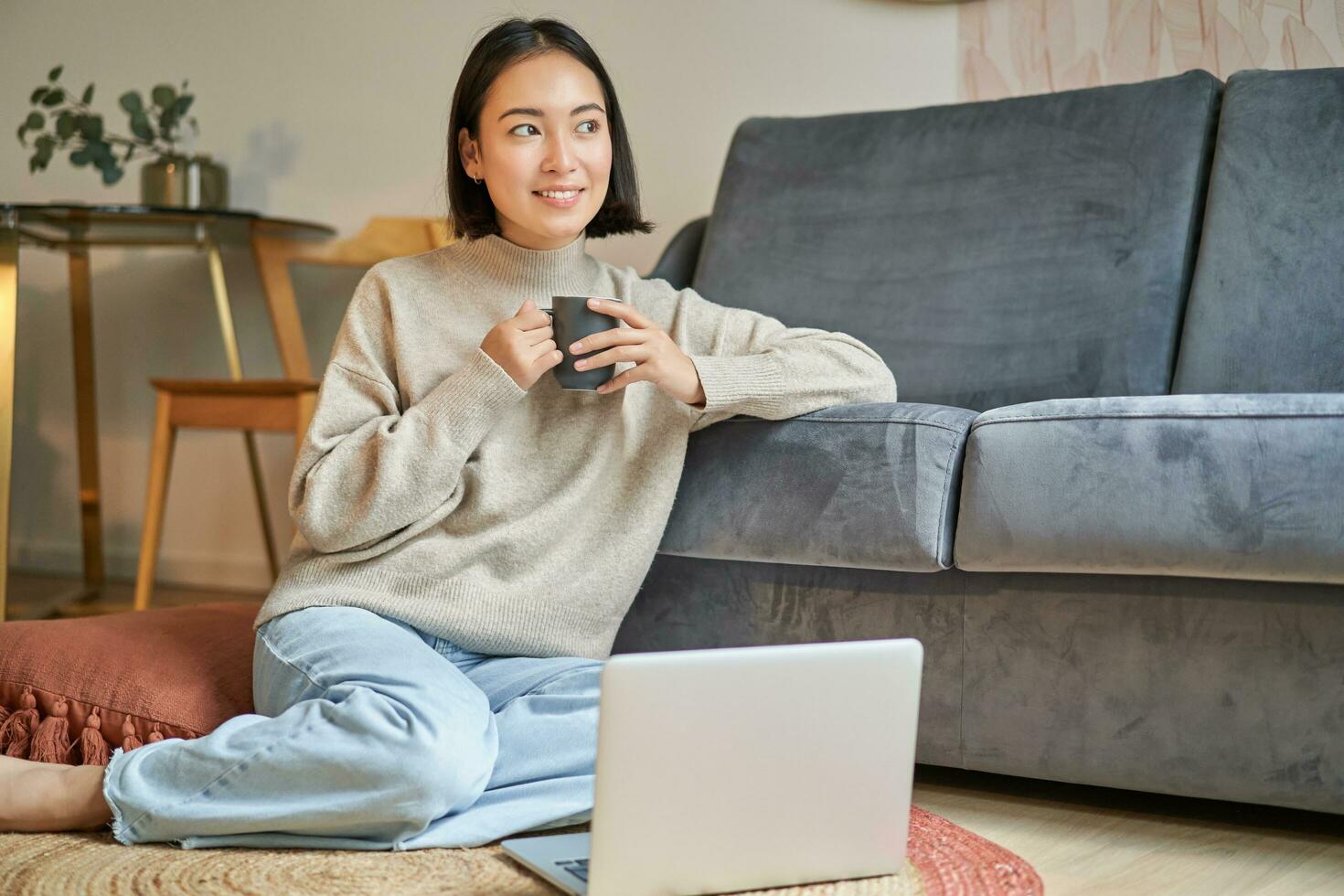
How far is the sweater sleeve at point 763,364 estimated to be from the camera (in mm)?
1378

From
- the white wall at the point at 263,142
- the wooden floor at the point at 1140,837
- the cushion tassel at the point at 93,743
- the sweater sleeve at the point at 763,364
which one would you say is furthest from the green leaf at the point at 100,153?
the wooden floor at the point at 1140,837

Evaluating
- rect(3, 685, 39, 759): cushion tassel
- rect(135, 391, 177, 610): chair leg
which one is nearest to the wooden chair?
rect(135, 391, 177, 610): chair leg

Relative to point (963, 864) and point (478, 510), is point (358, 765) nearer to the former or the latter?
point (478, 510)

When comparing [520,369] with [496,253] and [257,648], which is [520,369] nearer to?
[496,253]

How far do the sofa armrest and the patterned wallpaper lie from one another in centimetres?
54

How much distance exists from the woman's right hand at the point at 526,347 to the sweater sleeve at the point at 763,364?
169mm

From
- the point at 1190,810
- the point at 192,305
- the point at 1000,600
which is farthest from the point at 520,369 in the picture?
the point at 192,305

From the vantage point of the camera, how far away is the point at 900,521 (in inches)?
52.2

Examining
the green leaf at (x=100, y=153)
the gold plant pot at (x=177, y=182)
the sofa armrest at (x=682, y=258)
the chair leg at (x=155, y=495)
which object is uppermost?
the green leaf at (x=100, y=153)

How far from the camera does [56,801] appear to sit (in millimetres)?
1142

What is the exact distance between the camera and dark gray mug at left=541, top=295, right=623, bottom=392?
1231 millimetres

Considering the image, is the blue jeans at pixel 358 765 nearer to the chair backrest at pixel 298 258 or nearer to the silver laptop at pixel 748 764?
the silver laptop at pixel 748 764

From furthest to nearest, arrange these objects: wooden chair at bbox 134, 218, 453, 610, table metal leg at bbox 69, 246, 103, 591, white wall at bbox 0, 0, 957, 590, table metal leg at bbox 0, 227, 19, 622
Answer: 1. table metal leg at bbox 69, 246, 103, 591
2. white wall at bbox 0, 0, 957, 590
3. wooden chair at bbox 134, 218, 453, 610
4. table metal leg at bbox 0, 227, 19, 622

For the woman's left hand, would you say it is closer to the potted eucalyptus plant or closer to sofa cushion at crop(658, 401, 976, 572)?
sofa cushion at crop(658, 401, 976, 572)
